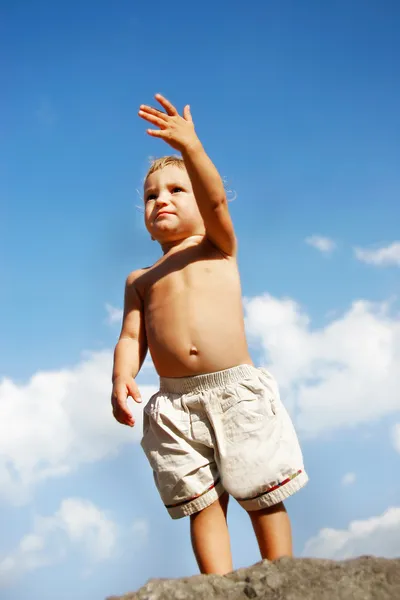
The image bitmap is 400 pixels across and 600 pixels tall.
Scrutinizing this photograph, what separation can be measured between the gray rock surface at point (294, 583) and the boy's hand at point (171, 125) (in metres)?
2.14

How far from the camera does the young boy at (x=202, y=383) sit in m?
3.28

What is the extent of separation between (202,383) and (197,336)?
25 centimetres

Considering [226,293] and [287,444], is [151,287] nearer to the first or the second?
[226,293]

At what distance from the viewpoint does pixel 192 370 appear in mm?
3523

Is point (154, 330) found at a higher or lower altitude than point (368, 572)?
higher

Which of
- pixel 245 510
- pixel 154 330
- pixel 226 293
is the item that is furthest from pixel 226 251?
pixel 245 510

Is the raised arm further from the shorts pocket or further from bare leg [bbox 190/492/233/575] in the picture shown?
bare leg [bbox 190/492/233/575]

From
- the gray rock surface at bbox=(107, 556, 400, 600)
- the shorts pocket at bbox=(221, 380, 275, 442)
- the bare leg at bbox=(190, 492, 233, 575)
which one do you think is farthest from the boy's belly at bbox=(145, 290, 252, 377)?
the gray rock surface at bbox=(107, 556, 400, 600)

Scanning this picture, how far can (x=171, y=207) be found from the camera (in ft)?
12.9

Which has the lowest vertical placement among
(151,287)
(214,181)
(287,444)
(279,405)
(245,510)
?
(245,510)

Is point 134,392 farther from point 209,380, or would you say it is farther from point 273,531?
point 273,531

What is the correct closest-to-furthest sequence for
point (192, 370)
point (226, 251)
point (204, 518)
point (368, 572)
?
point (368, 572) < point (204, 518) < point (192, 370) < point (226, 251)

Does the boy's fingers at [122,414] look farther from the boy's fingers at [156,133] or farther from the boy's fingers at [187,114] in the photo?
the boy's fingers at [187,114]

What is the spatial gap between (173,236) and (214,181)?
1.84ft
